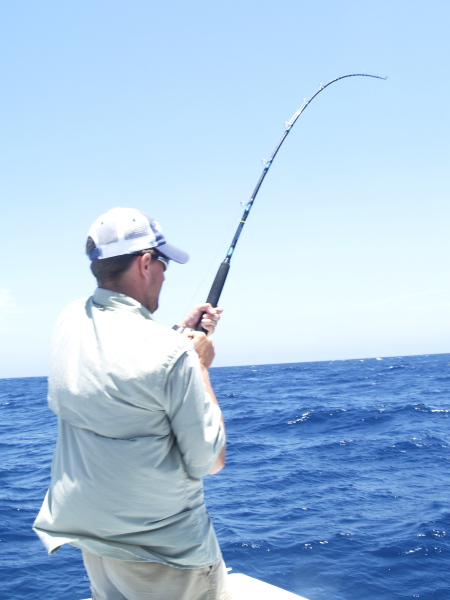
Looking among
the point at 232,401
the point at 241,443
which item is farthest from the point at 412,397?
the point at 241,443

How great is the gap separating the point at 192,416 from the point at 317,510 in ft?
17.6

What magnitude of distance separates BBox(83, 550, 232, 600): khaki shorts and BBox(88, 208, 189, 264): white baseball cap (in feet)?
2.78

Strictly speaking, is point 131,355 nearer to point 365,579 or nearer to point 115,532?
point 115,532

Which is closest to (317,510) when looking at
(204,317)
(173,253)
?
(204,317)

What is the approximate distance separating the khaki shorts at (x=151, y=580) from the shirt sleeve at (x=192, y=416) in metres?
0.29

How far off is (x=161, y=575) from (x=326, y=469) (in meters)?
6.88

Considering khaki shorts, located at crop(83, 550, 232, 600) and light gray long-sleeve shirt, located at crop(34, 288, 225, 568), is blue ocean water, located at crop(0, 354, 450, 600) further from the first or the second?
light gray long-sleeve shirt, located at crop(34, 288, 225, 568)

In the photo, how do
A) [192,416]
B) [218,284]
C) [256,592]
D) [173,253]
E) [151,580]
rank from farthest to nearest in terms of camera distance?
[256,592] → [218,284] → [173,253] → [151,580] → [192,416]

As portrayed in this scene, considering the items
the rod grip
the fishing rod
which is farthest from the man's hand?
the rod grip

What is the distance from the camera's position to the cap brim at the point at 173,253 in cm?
160

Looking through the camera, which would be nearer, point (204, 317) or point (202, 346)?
point (202, 346)

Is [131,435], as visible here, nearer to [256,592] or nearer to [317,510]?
[256,592]

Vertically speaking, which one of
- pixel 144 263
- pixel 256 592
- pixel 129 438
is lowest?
pixel 256 592

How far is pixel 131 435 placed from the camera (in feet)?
4.56
